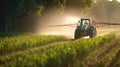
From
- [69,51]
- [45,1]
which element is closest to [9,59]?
[69,51]

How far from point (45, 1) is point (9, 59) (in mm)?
27675

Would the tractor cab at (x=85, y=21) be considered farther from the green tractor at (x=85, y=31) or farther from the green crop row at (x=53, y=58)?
the green crop row at (x=53, y=58)

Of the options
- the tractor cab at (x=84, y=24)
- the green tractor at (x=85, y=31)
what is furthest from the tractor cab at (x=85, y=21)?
the green tractor at (x=85, y=31)

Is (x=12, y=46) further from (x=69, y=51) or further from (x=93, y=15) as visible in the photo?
(x=93, y=15)

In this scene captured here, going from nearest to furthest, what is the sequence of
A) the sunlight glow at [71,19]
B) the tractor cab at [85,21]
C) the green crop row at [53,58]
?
the green crop row at [53,58]
the tractor cab at [85,21]
the sunlight glow at [71,19]

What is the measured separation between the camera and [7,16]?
42625 millimetres

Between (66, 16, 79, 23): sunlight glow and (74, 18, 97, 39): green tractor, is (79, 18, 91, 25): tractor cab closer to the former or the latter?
(74, 18, 97, 39): green tractor

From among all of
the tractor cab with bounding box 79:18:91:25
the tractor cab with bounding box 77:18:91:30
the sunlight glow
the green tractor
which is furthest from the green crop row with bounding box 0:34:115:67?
the sunlight glow

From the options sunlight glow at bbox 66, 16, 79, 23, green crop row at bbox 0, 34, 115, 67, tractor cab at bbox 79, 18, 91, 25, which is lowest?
green crop row at bbox 0, 34, 115, 67

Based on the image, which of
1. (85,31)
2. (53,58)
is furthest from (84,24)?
(53,58)

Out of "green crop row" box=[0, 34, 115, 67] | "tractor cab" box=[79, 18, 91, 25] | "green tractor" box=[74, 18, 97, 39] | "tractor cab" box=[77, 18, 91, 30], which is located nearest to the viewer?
"green crop row" box=[0, 34, 115, 67]

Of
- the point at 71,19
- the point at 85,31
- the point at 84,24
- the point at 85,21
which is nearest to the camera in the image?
the point at 85,31

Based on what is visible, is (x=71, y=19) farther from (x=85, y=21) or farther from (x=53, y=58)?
(x=53, y=58)

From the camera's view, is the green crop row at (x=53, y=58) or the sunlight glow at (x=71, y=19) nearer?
the green crop row at (x=53, y=58)
